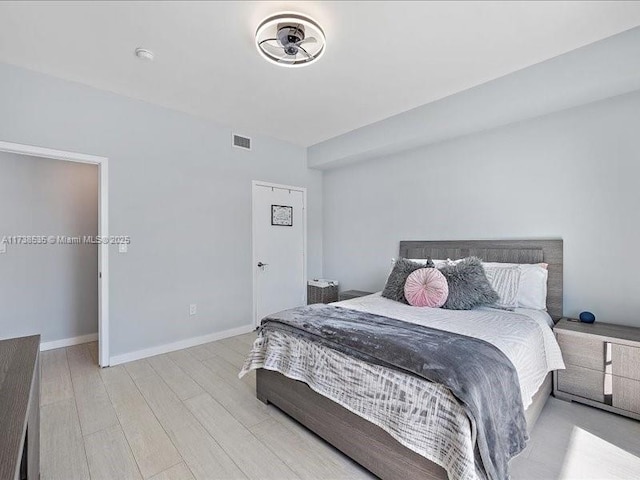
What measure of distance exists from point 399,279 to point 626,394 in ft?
5.68

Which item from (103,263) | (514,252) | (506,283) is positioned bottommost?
(506,283)

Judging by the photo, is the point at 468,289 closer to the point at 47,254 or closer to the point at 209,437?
the point at 209,437

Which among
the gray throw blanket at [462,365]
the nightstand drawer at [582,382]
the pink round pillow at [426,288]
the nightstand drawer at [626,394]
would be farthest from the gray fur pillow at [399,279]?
the nightstand drawer at [626,394]

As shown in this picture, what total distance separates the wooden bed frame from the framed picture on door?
242 centimetres

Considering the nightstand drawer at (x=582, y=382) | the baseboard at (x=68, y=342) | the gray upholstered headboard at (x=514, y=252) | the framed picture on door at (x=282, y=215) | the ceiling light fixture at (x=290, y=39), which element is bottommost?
the baseboard at (x=68, y=342)

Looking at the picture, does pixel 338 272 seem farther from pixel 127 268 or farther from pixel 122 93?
pixel 122 93

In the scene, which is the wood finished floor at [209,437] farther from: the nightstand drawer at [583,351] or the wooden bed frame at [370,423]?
the nightstand drawer at [583,351]

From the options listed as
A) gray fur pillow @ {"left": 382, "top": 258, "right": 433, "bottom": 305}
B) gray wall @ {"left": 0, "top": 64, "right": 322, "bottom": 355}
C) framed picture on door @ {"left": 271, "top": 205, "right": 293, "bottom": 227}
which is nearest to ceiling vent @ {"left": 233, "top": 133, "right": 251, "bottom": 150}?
gray wall @ {"left": 0, "top": 64, "right": 322, "bottom": 355}

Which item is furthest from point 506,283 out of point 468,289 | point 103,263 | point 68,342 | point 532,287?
point 68,342

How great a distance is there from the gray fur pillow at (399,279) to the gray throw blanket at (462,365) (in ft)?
2.75

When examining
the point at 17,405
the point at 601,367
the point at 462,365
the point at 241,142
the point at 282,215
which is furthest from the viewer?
the point at 282,215

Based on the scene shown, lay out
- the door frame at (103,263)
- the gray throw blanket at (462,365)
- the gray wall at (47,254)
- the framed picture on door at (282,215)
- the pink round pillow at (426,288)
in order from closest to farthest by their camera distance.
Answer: the gray throw blanket at (462,365) → the pink round pillow at (426,288) → the door frame at (103,263) → the gray wall at (47,254) → the framed picture on door at (282,215)

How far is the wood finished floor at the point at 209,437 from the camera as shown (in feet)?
5.50

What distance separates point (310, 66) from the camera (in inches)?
101
